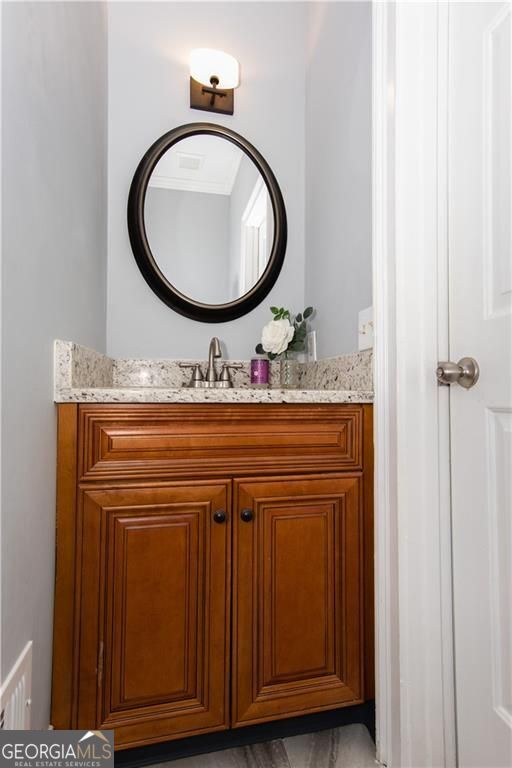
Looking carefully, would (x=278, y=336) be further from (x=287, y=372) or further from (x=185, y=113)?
(x=185, y=113)

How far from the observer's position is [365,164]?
1.22 m

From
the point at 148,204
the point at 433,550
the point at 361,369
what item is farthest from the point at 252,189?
the point at 433,550

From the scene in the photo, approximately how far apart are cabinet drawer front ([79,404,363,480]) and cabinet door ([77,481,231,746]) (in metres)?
0.06

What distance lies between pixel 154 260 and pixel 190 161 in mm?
433

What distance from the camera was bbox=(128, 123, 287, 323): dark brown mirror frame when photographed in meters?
1.57

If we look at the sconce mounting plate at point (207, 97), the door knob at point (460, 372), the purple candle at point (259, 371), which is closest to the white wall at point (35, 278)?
the sconce mounting plate at point (207, 97)

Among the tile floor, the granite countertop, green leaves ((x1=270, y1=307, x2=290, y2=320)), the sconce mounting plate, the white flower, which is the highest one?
the sconce mounting plate

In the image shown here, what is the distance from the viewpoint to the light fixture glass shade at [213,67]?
5.29 feet

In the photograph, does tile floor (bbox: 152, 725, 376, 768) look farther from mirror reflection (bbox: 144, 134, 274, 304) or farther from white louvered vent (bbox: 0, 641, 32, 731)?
mirror reflection (bbox: 144, 134, 274, 304)

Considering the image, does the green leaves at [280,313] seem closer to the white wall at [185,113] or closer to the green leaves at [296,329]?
the green leaves at [296,329]

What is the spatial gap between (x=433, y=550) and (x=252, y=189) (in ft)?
4.81

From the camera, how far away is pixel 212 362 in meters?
1.54

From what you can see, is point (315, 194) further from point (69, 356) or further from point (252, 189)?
point (69, 356)

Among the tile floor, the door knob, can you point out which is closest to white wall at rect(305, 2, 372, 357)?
the door knob
